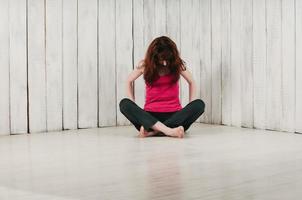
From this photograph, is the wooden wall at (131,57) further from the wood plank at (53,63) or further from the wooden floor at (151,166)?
the wooden floor at (151,166)

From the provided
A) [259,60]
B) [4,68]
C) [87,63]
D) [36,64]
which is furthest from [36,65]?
[259,60]

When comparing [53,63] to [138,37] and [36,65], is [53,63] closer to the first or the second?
[36,65]

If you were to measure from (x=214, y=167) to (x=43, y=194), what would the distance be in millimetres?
1039

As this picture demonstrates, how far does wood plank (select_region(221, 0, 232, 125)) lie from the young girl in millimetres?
669

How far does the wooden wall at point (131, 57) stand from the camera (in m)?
4.77

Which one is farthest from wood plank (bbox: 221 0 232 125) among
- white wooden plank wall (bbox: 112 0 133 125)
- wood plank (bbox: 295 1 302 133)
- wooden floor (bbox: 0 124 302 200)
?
white wooden plank wall (bbox: 112 0 133 125)

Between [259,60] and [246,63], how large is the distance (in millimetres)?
153

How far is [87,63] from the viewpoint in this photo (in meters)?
5.21

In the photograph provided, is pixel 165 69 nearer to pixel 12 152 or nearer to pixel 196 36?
pixel 196 36

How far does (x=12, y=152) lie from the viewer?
374cm

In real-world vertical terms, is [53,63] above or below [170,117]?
above

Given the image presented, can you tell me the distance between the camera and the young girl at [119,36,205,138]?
4.48 metres

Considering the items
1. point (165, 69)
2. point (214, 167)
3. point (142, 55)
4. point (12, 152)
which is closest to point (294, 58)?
point (165, 69)

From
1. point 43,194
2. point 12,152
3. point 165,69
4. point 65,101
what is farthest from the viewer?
point 65,101
